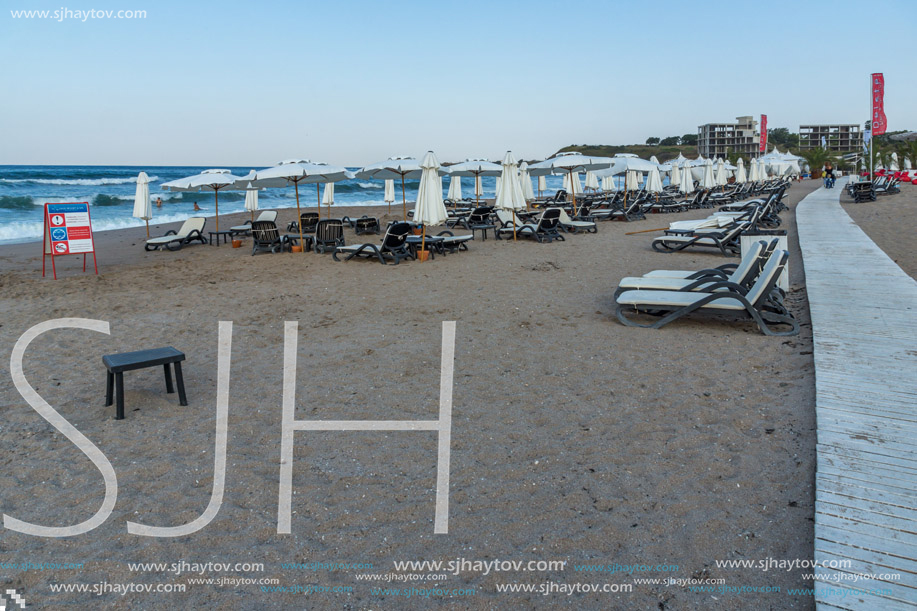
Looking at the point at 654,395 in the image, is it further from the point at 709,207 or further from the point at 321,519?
the point at 709,207

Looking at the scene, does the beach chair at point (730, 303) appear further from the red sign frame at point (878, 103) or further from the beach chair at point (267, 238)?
the red sign frame at point (878, 103)

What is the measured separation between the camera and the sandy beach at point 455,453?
2.23m

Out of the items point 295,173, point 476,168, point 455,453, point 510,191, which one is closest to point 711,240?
point 510,191

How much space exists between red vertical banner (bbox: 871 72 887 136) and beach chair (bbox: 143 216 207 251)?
25.6 metres

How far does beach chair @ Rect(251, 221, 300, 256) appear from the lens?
1175 cm

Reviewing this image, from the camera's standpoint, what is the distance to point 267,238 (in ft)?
38.5

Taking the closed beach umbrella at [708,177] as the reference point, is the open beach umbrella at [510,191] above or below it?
below

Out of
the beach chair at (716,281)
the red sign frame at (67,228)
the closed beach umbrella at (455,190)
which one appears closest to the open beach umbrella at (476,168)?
the closed beach umbrella at (455,190)

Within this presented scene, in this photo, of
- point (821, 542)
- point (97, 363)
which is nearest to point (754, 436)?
point (821, 542)

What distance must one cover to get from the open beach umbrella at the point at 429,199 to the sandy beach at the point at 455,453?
421cm

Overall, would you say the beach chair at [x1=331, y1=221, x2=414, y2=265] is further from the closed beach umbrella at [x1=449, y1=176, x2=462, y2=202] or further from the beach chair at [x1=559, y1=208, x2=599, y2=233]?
the closed beach umbrella at [x1=449, y1=176, x2=462, y2=202]

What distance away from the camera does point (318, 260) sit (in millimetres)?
10539

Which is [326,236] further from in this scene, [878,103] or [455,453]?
[878,103]

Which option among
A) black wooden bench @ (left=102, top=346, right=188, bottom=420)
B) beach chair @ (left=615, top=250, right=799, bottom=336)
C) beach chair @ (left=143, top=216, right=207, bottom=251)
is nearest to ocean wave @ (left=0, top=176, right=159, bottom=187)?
beach chair @ (left=143, top=216, right=207, bottom=251)
